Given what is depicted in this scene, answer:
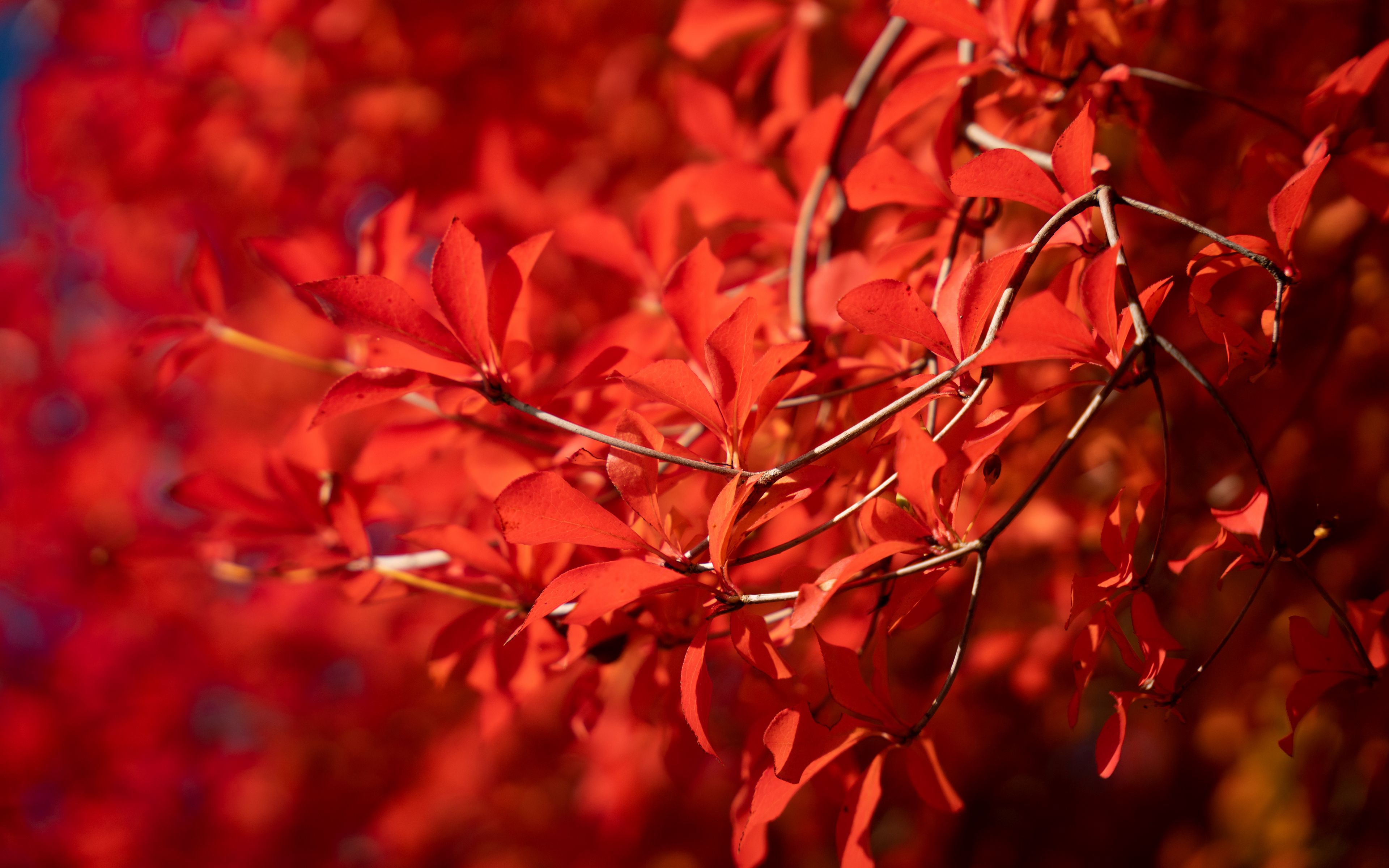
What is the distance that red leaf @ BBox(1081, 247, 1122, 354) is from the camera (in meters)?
0.43

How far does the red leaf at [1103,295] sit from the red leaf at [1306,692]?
287 mm

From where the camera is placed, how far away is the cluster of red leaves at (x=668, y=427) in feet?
1.64

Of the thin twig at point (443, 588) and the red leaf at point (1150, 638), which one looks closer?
the red leaf at point (1150, 638)

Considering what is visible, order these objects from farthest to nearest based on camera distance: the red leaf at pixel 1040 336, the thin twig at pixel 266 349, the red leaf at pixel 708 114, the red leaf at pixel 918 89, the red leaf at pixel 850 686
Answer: the red leaf at pixel 708 114
the thin twig at pixel 266 349
the red leaf at pixel 918 89
the red leaf at pixel 850 686
the red leaf at pixel 1040 336

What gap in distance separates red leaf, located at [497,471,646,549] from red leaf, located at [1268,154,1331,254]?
0.43 meters

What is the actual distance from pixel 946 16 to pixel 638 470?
413 millimetres

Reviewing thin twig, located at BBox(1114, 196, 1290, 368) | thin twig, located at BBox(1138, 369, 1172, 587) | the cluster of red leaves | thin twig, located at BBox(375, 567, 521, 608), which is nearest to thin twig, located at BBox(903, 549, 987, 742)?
the cluster of red leaves

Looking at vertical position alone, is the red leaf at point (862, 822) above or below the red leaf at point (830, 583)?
below

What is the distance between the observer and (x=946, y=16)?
1.96 ft

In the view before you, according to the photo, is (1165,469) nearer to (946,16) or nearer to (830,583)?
(830,583)

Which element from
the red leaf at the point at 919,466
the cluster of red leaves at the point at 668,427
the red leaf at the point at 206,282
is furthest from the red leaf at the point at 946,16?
the red leaf at the point at 206,282

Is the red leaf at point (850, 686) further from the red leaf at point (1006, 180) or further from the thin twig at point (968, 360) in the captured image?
the red leaf at point (1006, 180)

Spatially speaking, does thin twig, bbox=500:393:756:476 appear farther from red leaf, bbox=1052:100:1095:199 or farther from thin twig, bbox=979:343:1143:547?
red leaf, bbox=1052:100:1095:199

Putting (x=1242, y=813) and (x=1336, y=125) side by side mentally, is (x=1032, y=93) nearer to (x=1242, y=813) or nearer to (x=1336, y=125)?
(x=1336, y=125)
